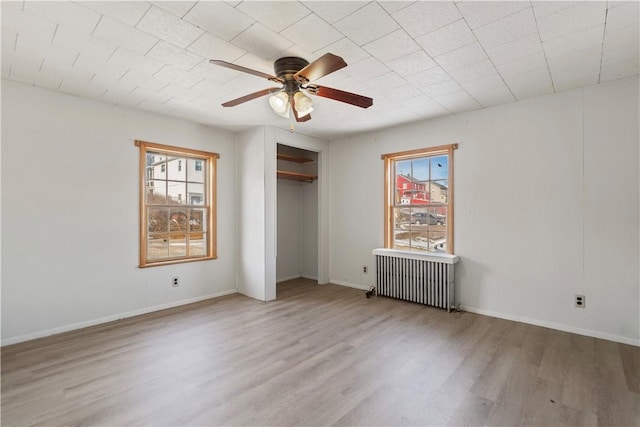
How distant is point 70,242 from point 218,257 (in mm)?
1890

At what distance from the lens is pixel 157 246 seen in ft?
14.2

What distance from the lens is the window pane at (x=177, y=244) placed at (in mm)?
4464

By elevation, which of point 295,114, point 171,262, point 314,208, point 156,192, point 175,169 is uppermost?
point 295,114

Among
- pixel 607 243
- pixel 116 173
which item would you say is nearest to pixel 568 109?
pixel 607 243

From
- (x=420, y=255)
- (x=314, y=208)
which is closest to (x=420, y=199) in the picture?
(x=420, y=255)

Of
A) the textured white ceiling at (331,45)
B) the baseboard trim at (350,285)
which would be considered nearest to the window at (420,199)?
the baseboard trim at (350,285)

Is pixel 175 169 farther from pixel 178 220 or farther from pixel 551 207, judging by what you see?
pixel 551 207

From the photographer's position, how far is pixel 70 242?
11.4 feet

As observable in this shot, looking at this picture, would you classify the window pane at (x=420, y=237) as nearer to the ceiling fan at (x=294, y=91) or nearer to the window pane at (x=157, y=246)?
the ceiling fan at (x=294, y=91)

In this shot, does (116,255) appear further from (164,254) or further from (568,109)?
(568,109)

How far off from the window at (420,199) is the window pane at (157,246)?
11.0ft

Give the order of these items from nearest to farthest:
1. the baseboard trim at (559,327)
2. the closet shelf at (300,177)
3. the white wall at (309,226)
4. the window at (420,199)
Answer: the baseboard trim at (559,327), the window at (420,199), the closet shelf at (300,177), the white wall at (309,226)

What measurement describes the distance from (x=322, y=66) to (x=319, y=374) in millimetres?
2384

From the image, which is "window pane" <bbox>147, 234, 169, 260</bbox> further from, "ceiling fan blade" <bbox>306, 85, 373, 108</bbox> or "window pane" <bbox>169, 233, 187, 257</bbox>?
"ceiling fan blade" <bbox>306, 85, 373, 108</bbox>
